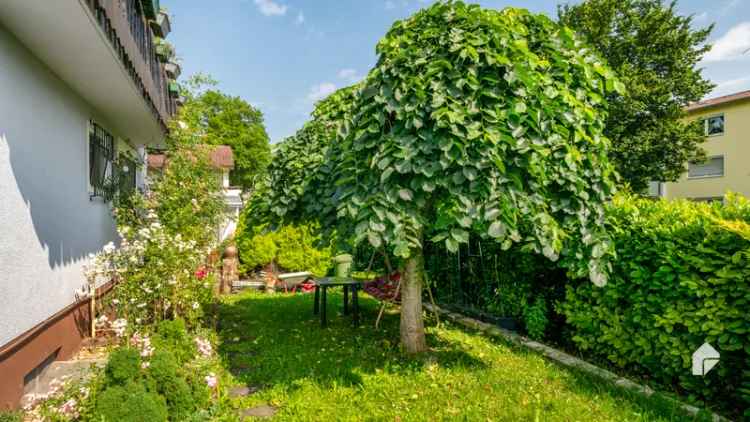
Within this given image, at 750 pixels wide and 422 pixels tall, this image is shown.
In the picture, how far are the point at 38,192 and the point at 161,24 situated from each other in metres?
5.85

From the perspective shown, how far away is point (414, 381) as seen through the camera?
4070mm

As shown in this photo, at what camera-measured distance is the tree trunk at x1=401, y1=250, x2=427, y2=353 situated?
4875 millimetres

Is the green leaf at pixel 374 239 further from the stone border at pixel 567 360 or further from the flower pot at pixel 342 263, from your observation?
the flower pot at pixel 342 263

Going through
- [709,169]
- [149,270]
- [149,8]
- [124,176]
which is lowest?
[149,270]

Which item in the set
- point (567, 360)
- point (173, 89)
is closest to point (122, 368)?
point (567, 360)

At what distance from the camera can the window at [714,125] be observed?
22686 millimetres

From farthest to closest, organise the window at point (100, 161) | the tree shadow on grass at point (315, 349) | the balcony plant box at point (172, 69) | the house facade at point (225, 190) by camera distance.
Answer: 1. the house facade at point (225, 190)
2. the balcony plant box at point (172, 69)
3. the window at point (100, 161)
4. the tree shadow on grass at point (315, 349)

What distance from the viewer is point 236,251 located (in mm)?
11555

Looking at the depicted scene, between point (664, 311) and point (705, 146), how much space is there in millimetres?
25095

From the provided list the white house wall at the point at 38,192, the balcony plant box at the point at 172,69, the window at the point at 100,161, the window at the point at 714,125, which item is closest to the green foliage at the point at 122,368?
the white house wall at the point at 38,192

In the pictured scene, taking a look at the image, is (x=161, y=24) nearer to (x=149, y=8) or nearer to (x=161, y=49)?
(x=161, y=49)

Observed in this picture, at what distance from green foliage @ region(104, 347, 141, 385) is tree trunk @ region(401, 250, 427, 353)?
279 centimetres

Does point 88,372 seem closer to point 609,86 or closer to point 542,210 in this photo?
point 542,210

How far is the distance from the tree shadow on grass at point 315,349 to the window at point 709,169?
2438 cm
